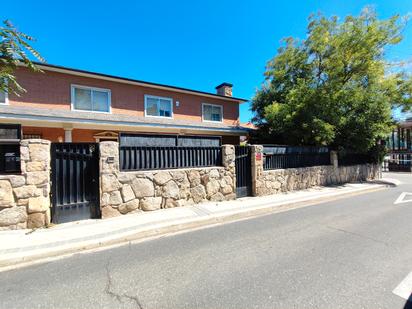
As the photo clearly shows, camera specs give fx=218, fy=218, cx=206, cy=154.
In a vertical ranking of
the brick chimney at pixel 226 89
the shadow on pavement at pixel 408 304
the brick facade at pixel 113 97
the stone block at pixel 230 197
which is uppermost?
the brick chimney at pixel 226 89

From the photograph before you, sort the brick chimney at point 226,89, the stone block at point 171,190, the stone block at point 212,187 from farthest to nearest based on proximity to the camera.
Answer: the brick chimney at point 226,89
the stone block at point 212,187
the stone block at point 171,190

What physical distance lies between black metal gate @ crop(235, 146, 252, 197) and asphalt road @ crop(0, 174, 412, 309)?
11.4 feet

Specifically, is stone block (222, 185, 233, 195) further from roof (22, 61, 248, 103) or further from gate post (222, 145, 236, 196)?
roof (22, 61, 248, 103)

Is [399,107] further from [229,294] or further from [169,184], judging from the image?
[229,294]

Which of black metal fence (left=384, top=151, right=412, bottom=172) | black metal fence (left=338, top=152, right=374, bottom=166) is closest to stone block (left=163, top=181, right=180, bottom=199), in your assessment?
black metal fence (left=338, top=152, right=374, bottom=166)

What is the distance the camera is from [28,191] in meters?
5.07

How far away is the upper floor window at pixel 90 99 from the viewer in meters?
11.5

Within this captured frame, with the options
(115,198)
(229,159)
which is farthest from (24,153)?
(229,159)

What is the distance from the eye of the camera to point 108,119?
10094 millimetres

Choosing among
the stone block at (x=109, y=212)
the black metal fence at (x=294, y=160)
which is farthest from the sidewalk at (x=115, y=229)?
the black metal fence at (x=294, y=160)

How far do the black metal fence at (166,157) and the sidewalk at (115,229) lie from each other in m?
1.42

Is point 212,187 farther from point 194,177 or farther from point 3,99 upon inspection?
point 3,99

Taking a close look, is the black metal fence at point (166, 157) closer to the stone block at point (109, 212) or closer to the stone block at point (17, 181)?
the stone block at point (109, 212)

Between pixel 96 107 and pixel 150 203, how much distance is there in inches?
313
